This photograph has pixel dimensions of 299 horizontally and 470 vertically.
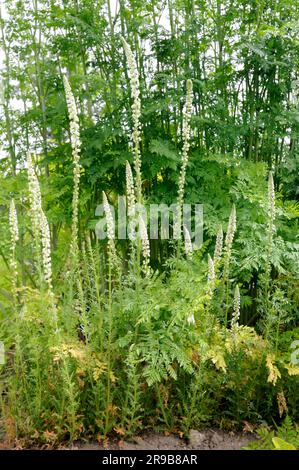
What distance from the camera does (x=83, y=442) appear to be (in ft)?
9.95

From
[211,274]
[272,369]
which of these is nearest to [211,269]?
[211,274]

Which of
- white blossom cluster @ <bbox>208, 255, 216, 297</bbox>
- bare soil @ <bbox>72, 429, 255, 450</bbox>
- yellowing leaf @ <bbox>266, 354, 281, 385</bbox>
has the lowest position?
bare soil @ <bbox>72, 429, 255, 450</bbox>

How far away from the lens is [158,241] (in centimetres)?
471

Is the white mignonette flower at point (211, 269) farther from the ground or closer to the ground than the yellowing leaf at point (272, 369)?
farther from the ground

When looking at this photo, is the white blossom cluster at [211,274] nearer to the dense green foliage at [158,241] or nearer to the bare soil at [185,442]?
the dense green foliage at [158,241]

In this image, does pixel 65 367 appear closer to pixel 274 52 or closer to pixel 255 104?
pixel 255 104

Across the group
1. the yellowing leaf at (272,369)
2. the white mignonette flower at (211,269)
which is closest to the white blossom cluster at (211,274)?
the white mignonette flower at (211,269)

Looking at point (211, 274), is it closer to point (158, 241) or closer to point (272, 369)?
point (272, 369)

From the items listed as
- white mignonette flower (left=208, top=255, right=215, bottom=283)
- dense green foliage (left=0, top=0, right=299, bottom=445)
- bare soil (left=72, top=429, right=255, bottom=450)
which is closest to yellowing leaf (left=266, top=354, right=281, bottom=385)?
dense green foliage (left=0, top=0, right=299, bottom=445)

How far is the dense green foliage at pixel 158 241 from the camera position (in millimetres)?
3021

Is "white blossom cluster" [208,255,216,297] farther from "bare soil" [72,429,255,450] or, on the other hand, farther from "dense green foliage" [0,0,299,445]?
"bare soil" [72,429,255,450]

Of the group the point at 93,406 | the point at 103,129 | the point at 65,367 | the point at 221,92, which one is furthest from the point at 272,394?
the point at 221,92

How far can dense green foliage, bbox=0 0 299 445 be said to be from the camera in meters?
3.02

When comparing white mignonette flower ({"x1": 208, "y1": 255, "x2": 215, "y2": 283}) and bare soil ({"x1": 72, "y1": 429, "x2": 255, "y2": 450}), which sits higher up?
white mignonette flower ({"x1": 208, "y1": 255, "x2": 215, "y2": 283})
